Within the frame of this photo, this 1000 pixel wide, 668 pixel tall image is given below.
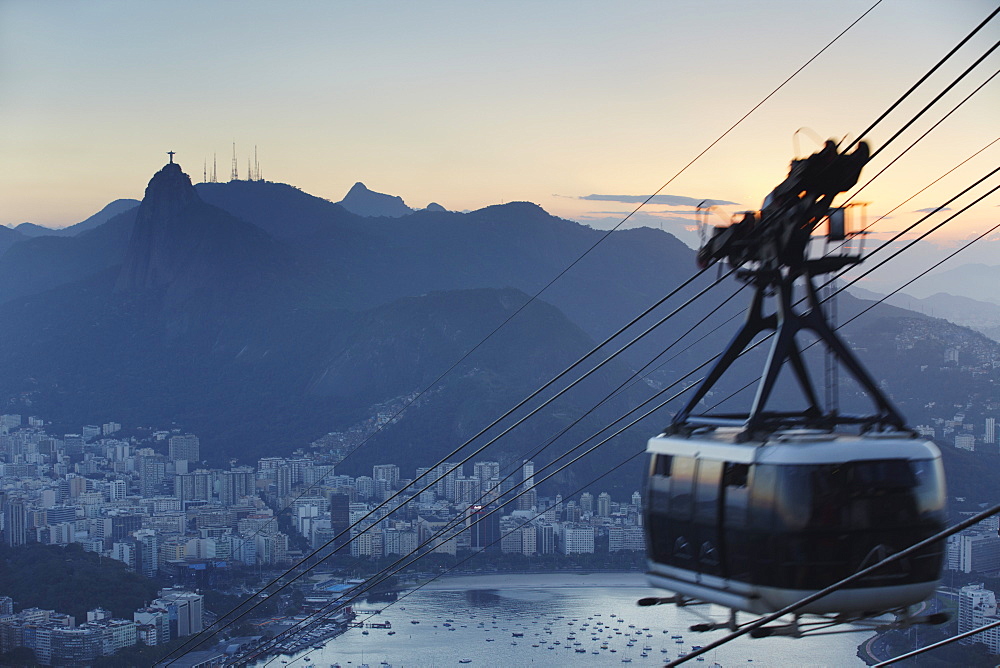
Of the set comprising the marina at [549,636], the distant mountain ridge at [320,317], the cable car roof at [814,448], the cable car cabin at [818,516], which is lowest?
the marina at [549,636]

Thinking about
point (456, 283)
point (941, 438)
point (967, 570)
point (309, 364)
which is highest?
point (456, 283)

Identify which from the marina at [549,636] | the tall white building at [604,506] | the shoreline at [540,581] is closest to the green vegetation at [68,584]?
the marina at [549,636]

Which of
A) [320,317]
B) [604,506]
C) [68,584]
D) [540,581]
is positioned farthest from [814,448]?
[320,317]

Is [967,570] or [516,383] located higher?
[516,383]

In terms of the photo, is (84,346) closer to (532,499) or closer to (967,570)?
(532,499)

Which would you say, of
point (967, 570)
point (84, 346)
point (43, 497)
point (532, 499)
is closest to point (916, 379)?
point (532, 499)

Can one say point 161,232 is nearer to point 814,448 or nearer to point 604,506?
point 604,506

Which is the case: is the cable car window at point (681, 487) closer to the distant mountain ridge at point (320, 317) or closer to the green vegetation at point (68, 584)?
the green vegetation at point (68, 584)
